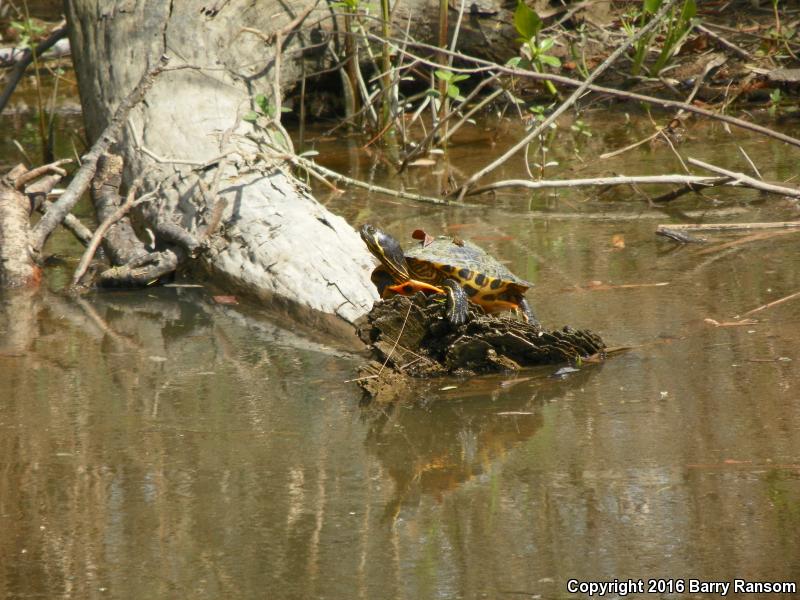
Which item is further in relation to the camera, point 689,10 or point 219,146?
point 689,10

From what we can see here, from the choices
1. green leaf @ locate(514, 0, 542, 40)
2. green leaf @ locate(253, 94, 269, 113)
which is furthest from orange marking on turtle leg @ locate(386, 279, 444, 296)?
green leaf @ locate(514, 0, 542, 40)

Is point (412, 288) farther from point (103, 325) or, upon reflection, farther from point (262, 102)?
point (262, 102)

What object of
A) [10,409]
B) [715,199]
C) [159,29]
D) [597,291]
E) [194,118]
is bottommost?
[10,409]

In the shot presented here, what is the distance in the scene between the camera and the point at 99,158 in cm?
558

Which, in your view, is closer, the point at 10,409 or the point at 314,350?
the point at 10,409

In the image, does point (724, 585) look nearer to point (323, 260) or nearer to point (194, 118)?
point (323, 260)

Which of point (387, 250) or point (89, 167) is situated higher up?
point (89, 167)

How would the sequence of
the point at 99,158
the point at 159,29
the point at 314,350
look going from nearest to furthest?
1. the point at 314,350
2. the point at 99,158
3. the point at 159,29

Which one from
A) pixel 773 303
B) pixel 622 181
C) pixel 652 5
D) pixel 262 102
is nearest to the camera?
pixel 773 303

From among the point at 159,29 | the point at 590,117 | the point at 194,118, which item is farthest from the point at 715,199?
the point at 159,29

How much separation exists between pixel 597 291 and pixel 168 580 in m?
2.65

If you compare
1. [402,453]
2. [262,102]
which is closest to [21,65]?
[262,102]

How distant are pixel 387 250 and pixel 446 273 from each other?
0.82 feet

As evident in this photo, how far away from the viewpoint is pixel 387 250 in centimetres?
390
